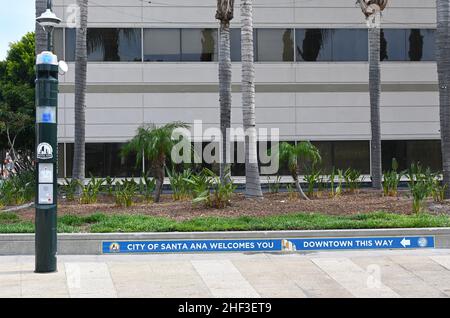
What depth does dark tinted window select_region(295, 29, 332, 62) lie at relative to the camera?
91.6 feet

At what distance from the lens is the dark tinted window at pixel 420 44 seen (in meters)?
28.4

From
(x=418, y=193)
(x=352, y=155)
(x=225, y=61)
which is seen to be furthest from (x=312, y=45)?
(x=418, y=193)

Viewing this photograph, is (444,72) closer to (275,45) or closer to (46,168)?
(46,168)

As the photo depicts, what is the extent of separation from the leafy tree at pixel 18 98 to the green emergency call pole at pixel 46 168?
1544 cm

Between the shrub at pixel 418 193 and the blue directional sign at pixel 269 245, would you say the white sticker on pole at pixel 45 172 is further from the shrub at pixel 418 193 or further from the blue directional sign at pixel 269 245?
the shrub at pixel 418 193

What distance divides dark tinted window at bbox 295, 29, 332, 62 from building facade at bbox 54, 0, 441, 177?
0.15 feet

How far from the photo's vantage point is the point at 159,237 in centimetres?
1133

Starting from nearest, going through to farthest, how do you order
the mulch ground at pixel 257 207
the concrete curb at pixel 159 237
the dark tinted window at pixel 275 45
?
the concrete curb at pixel 159 237 < the mulch ground at pixel 257 207 < the dark tinted window at pixel 275 45

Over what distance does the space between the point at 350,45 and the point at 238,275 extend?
20845mm

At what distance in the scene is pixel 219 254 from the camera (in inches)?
442

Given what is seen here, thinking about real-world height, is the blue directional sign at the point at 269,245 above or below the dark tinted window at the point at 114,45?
below

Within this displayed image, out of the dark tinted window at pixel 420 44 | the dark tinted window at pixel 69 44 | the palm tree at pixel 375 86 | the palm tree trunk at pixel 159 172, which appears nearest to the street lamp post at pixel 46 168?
the palm tree trunk at pixel 159 172

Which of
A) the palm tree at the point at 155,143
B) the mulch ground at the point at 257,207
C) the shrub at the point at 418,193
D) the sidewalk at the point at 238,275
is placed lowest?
the sidewalk at the point at 238,275

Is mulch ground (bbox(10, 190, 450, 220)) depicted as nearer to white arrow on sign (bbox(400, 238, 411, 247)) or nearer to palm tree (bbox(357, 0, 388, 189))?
white arrow on sign (bbox(400, 238, 411, 247))
